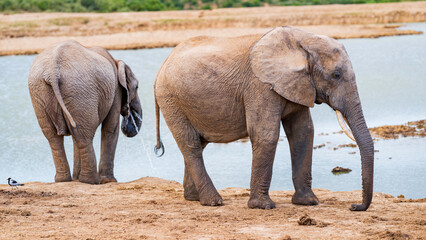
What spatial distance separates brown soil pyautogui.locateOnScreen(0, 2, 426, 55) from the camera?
3098 centimetres

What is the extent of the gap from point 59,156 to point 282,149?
424cm

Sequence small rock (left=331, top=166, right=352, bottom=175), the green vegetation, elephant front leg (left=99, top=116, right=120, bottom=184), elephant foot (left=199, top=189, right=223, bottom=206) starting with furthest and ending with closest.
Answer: the green vegetation
small rock (left=331, top=166, right=352, bottom=175)
elephant front leg (left=99, top=116, right=120, bottom=184)
elephant foot (left=199, top=189, right=223, bottom=206)

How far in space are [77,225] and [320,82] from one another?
2.58m

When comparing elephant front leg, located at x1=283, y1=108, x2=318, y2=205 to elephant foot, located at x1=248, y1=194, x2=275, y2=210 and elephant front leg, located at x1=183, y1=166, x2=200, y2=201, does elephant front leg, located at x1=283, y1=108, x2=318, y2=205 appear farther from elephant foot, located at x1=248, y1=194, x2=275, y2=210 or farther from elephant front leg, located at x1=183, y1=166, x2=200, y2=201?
elephant front leg, located at x1=183, y1=166, x2=200, y2=201

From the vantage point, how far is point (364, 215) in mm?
6668

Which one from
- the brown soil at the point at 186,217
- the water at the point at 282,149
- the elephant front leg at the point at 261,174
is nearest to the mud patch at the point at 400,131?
the water at the point at 282,149

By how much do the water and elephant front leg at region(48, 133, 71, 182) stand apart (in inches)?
67.5

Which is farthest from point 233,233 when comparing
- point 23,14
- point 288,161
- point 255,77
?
point 23,14

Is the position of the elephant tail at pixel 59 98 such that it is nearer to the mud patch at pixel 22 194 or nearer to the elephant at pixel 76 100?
the elephant at pixel 76 100

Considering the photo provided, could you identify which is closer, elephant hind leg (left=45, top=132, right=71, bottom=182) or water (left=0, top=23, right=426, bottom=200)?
elephant hind leg (left=45, top=132, right=71, bottom=182)

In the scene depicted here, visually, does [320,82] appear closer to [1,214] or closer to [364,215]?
[364,215]

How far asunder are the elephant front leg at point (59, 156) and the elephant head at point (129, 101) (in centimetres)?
140

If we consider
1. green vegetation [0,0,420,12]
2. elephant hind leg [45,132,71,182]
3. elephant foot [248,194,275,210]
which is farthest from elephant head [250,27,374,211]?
green vegetation [0,0,420,12]

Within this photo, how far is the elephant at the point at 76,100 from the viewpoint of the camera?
9.01 m
